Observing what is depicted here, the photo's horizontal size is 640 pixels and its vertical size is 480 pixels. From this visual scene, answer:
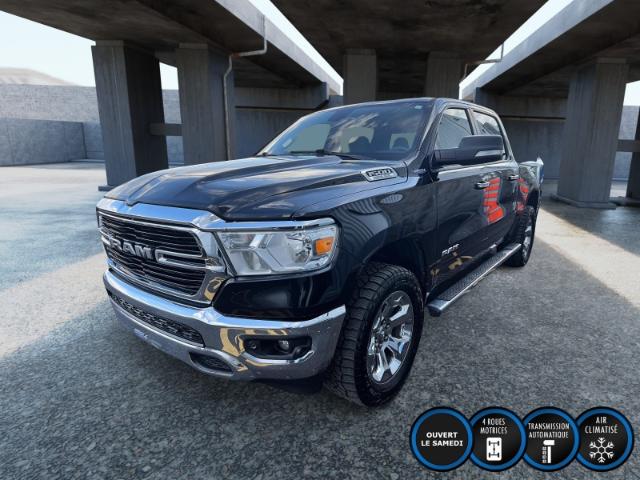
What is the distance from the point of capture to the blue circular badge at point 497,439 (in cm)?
201

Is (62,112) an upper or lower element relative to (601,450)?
upper

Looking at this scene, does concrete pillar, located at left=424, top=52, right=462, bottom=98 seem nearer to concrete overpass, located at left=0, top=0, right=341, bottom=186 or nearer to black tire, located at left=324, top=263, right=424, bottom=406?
concrete overpass, located at left=0, top=0, right=341, bottom=186

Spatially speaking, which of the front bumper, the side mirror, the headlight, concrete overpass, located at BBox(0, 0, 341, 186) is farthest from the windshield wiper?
concrete overpass, located at BBox(0, 0, 341, 186)

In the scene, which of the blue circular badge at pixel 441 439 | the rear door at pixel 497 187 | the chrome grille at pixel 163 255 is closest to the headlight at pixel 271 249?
the chrome grille at pixel 163 255

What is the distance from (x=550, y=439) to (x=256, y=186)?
80.7 inches

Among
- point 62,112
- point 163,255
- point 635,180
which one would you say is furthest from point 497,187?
point 62,112

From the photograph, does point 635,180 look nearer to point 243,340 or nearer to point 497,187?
point 497,187

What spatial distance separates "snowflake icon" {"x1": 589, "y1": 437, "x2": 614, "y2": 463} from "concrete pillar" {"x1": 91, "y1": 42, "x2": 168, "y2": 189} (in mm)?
13246

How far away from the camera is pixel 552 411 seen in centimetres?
231

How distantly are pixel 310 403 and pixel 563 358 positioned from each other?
1.94m

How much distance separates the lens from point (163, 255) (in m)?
2.08

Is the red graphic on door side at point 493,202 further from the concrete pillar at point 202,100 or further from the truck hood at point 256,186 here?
the concrete pillar at point 202,100

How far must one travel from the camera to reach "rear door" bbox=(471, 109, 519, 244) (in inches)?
145

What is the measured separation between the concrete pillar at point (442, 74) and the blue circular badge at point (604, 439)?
11.6 meters
